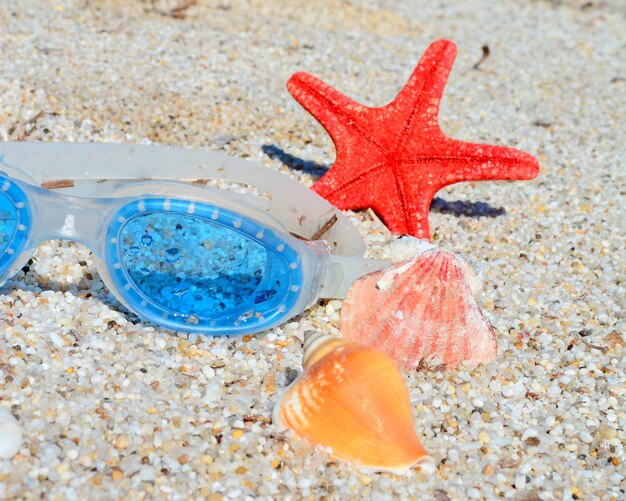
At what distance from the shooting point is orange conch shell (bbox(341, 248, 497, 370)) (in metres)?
2.52

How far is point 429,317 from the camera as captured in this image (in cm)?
253

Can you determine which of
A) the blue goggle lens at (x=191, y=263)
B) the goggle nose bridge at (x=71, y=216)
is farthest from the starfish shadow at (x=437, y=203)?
the goggle nose bridge at (x=71, y=216)

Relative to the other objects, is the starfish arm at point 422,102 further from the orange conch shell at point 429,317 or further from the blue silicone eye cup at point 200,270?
the blue silicone eye cup at point 200,270

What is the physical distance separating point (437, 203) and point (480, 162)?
1.52 ft

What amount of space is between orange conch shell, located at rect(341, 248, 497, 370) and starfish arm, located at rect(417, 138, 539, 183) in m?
0.82

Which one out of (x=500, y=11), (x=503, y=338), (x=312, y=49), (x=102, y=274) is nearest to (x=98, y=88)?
(x=312, y=49)

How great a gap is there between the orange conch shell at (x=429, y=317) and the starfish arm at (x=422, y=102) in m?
0.95

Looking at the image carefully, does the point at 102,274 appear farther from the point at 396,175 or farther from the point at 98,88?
the point at 98,88

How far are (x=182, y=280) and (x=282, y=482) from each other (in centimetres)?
80

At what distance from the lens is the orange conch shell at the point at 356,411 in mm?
2041

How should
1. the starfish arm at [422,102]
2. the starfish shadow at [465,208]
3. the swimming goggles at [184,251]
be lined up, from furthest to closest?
the starfish shadow at [465,208] < the starfish arm at [422,102] < the swimming goggles at [184,251]

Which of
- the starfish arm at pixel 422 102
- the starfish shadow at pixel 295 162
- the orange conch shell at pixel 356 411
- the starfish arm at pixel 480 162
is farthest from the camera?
the starfish shadow at pixel 295 162

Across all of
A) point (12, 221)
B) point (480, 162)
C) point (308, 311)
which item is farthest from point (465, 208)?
point (12, 221)

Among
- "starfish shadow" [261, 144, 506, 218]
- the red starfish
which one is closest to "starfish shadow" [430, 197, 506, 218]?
"starfish shadow" [261, 144, 506, 218]
